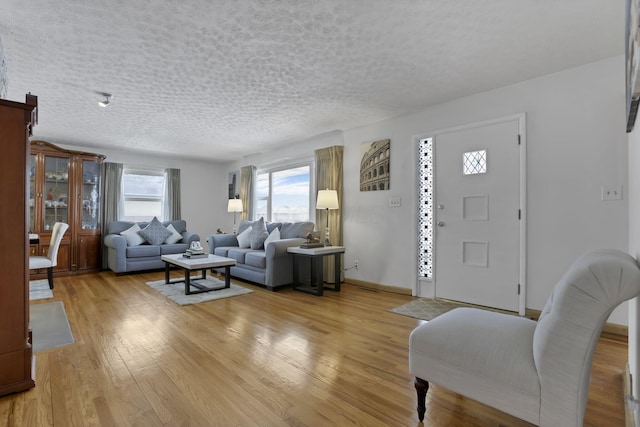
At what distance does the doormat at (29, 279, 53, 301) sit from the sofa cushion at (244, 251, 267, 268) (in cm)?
247

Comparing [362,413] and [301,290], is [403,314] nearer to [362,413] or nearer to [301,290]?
[301,290]

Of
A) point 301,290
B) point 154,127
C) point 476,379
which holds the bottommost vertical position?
point 301,290

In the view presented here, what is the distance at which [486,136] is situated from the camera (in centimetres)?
345

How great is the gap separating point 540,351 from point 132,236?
20.7 ft

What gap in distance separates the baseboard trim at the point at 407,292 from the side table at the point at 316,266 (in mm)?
404

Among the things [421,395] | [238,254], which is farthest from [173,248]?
[421,395]

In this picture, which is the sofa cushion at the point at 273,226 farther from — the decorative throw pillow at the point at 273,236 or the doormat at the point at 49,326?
the doormat at the point at 49,326

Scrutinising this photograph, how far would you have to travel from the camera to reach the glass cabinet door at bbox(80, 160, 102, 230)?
577 centimetres

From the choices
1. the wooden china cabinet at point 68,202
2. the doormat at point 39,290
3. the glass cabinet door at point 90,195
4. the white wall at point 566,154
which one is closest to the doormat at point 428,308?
the white wall at point 566,154

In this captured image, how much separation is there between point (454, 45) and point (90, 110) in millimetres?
4300

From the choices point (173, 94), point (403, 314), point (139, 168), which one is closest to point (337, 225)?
point (403, 314)

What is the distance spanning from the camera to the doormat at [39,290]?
13.0 feet

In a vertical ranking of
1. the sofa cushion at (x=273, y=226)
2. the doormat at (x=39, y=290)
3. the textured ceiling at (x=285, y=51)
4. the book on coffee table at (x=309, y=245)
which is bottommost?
the doormat at (x=39, y=290)

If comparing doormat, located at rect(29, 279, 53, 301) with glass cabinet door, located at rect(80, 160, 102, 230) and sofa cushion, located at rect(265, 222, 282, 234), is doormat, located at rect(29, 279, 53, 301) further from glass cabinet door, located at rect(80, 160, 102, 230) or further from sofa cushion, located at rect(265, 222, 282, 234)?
sofa cushion, located at rect(265, 222, 282, 234)
